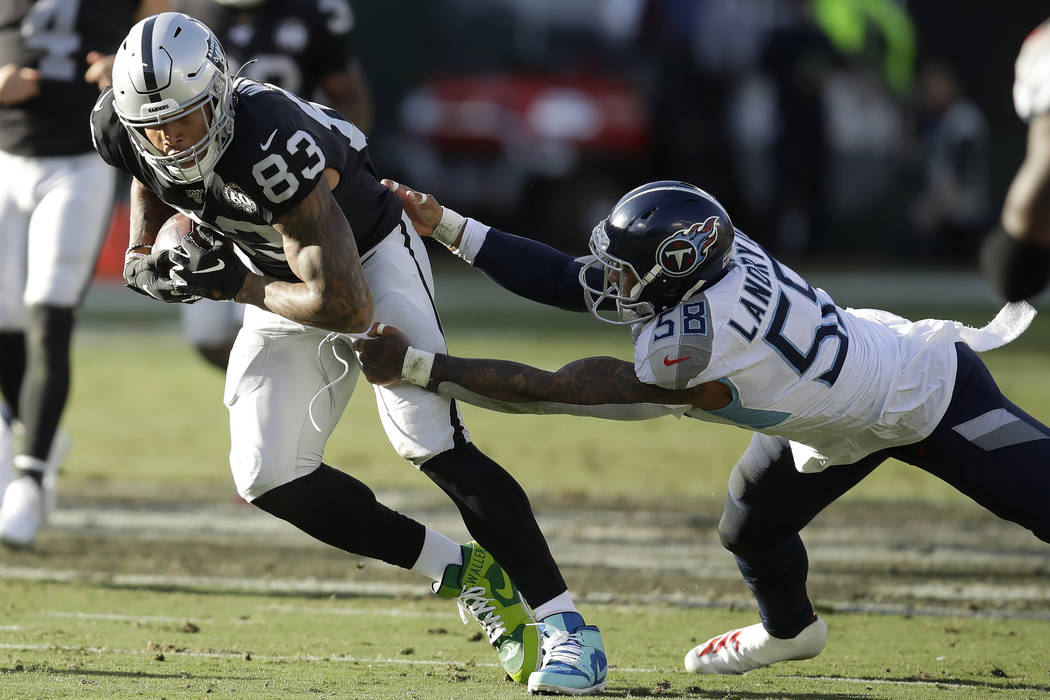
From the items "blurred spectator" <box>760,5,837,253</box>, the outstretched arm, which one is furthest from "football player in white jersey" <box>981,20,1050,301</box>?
"blurred spectator" <box>760,5,837,253</box>

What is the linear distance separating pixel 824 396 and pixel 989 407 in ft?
1.54

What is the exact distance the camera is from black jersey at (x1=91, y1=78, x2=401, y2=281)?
148 inches

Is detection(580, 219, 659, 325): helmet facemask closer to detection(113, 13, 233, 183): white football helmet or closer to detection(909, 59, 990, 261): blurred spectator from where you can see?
detection(113, 13, 233, 183): white football helmet

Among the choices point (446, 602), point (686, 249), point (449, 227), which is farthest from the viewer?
point (446, 602)

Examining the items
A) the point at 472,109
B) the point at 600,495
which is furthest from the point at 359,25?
the point at 600,495

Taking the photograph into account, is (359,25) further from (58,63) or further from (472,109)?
(58,63)

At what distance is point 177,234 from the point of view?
13.3ft

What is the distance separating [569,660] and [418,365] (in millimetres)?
888

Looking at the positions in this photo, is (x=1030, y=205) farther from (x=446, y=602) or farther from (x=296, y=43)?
(x=296, y=43)

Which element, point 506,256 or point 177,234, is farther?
point 506,256

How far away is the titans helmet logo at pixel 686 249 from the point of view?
3.71 meters

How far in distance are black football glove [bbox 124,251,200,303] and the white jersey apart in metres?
2.17

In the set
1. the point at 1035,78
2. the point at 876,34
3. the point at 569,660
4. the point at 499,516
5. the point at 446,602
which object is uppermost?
the point at 1035,78

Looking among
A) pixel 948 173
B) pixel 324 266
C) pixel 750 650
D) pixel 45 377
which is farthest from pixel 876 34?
pixel 324 266
